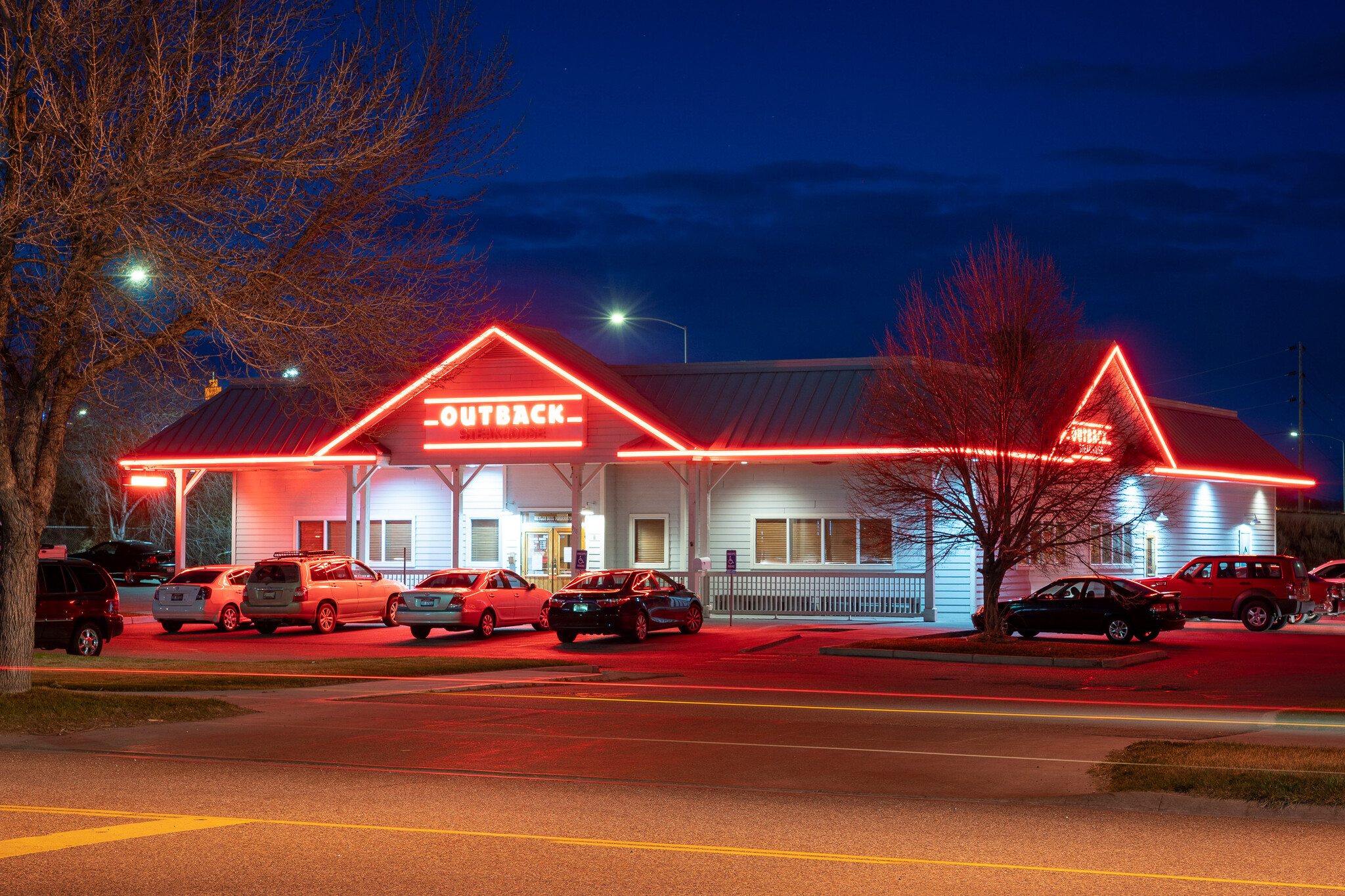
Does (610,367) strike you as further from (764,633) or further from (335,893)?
(335,893)

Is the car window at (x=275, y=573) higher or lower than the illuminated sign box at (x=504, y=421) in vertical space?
lower

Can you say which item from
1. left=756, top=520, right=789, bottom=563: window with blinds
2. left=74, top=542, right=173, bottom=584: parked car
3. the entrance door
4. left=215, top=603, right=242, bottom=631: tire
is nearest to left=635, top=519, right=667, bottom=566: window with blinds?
the entrance door

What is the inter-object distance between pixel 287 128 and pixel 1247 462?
37219 mm

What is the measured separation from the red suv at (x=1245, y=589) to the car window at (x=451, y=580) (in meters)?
14.5

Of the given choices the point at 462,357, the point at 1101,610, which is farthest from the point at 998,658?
the point at 462,357

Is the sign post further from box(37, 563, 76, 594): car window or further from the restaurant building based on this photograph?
box(37, 563, 76, 594): car window

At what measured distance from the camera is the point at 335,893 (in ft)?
25.1

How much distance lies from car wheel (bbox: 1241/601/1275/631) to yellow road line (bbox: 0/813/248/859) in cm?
2694

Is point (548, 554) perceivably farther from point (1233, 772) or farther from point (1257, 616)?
point (1233, 772)

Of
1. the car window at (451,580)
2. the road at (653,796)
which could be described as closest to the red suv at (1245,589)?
the road at (653,796)

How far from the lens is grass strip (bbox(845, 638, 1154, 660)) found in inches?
925

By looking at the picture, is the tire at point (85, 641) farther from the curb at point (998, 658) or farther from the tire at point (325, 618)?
the curb at point (998, 658)

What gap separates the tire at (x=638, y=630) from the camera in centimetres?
2773

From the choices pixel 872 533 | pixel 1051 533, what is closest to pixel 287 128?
pixel 872 533
